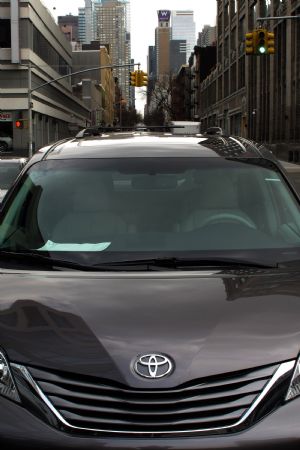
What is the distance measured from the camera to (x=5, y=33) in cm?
5269

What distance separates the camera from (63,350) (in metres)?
2.19

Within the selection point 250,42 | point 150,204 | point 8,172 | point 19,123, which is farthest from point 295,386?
point 19,123

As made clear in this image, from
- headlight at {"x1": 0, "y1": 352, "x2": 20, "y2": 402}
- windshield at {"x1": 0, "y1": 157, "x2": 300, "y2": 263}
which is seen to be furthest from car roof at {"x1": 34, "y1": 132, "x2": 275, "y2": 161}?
headlight at {"x1": 0, "y1": 352, "x2": 20, "y2": 402}

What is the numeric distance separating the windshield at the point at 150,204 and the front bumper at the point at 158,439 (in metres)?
1.30

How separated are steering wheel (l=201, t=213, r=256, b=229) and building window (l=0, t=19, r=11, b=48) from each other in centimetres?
5337

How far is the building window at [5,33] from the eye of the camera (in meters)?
52.5

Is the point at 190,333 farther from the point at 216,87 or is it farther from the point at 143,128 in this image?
the point at 216,87

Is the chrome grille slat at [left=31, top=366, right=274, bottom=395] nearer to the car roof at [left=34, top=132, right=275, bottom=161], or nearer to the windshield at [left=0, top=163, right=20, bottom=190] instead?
the car roof at [left=34, top=132, right=275, bottom=161]

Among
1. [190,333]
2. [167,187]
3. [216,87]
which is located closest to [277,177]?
[167,187]

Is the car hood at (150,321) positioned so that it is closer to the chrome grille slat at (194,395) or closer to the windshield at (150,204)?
the chrome grille slat at (194,395)

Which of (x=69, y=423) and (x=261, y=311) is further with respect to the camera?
(x=261, y=311)

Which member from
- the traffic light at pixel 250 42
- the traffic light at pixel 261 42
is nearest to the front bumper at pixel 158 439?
the traffic light at pixel 261 42

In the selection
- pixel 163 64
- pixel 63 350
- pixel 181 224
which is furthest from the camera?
pixel 163 64

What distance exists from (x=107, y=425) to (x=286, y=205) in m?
2.01
